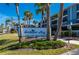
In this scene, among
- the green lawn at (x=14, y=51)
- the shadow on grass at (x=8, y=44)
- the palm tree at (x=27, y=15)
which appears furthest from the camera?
the shadow on grass at (x=8, y=44)

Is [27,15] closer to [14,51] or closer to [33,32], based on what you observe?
[33,32]

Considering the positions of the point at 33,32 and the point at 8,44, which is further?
the point at 33,32

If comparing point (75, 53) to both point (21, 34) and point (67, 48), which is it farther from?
point (21, 34)

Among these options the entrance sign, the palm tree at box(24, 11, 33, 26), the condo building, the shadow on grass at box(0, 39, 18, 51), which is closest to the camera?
the palm tree at box(24, 11, 33, 26)

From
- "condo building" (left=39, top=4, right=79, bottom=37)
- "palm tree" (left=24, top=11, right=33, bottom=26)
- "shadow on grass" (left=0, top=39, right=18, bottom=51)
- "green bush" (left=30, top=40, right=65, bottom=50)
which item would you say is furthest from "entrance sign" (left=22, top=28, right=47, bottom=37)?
"shadow on grass" (left=0, top=39, right=18, bottom=51)

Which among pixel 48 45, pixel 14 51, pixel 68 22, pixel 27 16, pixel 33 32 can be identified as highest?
pixel 27 16

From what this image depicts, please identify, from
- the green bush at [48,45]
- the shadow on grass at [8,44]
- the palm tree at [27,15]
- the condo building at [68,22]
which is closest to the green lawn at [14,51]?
the shadow on grass at [8,44]

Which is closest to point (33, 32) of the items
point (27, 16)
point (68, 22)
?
point (27, 16)

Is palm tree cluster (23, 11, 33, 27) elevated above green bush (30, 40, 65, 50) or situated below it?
above

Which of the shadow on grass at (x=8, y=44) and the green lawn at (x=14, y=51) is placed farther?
the shadow on grass at (x=8, y=44)

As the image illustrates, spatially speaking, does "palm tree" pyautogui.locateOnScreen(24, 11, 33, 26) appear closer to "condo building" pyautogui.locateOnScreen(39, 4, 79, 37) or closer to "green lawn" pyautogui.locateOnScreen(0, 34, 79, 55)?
"condo building" pyautogui.locateOnScreen(39, 4, 79, 37)

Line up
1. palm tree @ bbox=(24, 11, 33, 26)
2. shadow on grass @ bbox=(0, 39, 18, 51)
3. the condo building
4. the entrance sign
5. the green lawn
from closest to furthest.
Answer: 1. the green lawn
2. palm tree @ bbox=(24, 11, 33, 26)
3. shadow on grass @ bbox=(0, 39, 18, 51)
4. the entrance sign
5. the condo building

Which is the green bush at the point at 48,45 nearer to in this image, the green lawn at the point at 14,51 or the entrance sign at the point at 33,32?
the green lawn at the point at 14,51

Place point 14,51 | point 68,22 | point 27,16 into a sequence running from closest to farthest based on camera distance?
point 14,51
point 27,16
point 68,22
